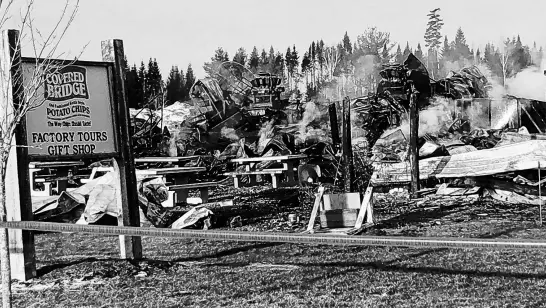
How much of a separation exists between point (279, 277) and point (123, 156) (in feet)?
7.40

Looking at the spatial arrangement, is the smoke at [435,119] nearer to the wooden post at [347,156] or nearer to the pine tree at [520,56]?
the pine tree at [520,56]

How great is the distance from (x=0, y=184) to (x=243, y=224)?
23.8 ft

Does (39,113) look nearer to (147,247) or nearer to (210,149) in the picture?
(147,247)

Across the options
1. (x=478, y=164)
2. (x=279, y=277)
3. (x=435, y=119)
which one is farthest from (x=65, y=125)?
(x=435, y=119)

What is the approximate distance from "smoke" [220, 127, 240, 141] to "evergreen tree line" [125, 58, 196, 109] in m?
13.8

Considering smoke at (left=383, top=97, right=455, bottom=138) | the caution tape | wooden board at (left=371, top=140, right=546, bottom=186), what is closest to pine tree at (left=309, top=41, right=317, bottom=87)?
smoke at (left=383, top=97, right=455, bottom=138)

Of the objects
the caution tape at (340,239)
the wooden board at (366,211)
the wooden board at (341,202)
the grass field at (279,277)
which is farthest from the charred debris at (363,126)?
the caution tape at (340,239)

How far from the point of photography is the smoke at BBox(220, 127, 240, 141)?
32.0m

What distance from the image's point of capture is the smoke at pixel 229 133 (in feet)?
105

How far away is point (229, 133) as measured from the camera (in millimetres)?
32438

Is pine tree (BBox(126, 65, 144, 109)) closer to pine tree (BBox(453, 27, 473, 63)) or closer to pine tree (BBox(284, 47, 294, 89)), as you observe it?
pine tree (BBox(284, 47, 294, 89))

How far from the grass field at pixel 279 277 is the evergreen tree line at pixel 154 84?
3793cm

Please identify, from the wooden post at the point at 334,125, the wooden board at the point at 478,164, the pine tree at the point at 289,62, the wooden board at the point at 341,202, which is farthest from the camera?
the pine tree at the point at 289,62

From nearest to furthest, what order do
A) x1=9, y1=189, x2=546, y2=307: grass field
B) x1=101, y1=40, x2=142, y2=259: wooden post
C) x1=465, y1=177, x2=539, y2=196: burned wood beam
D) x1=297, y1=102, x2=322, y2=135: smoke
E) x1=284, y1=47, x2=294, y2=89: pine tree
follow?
x1=9, y1=189, x2=546, y2=307: grass field → x1=101, y1=40, x2=142, y2=259: wooden post → x1=465, y1=177, x2=539, y2=196: burned wood beam → x1=297, y1=102, x2=322, y2=135: smoke → x1=284, y1=47, x2=294, y2=89: pine tree
